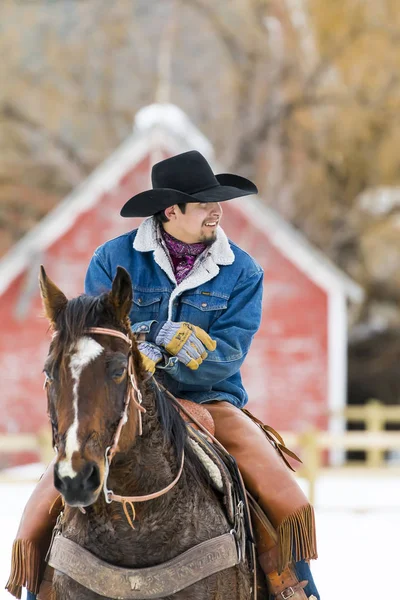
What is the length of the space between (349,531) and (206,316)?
855cm

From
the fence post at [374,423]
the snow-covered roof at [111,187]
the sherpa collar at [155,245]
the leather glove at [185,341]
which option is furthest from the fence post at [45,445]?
the leather glove at [185,341]

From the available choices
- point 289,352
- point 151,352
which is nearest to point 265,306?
point 289,352

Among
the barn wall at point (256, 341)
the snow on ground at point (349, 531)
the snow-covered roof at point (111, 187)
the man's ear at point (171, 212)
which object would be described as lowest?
the man's ear at point (171, 212)

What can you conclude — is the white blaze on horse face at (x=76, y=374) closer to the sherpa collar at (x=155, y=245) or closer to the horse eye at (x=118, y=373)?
the horse eye at (x=118, y=373)

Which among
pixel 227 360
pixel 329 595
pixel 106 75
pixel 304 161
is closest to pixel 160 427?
pixel 227 360

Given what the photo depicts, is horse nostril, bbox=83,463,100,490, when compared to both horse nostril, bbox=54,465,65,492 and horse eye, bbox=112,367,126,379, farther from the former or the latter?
horse eye, bbox=112,367,126,379

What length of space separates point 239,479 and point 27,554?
0.89 m

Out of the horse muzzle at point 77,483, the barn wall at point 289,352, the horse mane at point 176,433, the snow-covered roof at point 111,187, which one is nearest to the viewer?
the horse muzzle at point 77,483

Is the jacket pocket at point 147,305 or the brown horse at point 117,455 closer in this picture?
the brown horse at point 117,455

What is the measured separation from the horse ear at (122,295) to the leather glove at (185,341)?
53 cm

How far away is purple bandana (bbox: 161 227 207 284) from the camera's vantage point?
4.71m

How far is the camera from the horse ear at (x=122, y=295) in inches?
147

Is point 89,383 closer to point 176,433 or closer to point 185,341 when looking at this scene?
point 176,433

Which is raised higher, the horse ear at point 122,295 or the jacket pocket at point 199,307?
the jacket pocket at point 199,307
